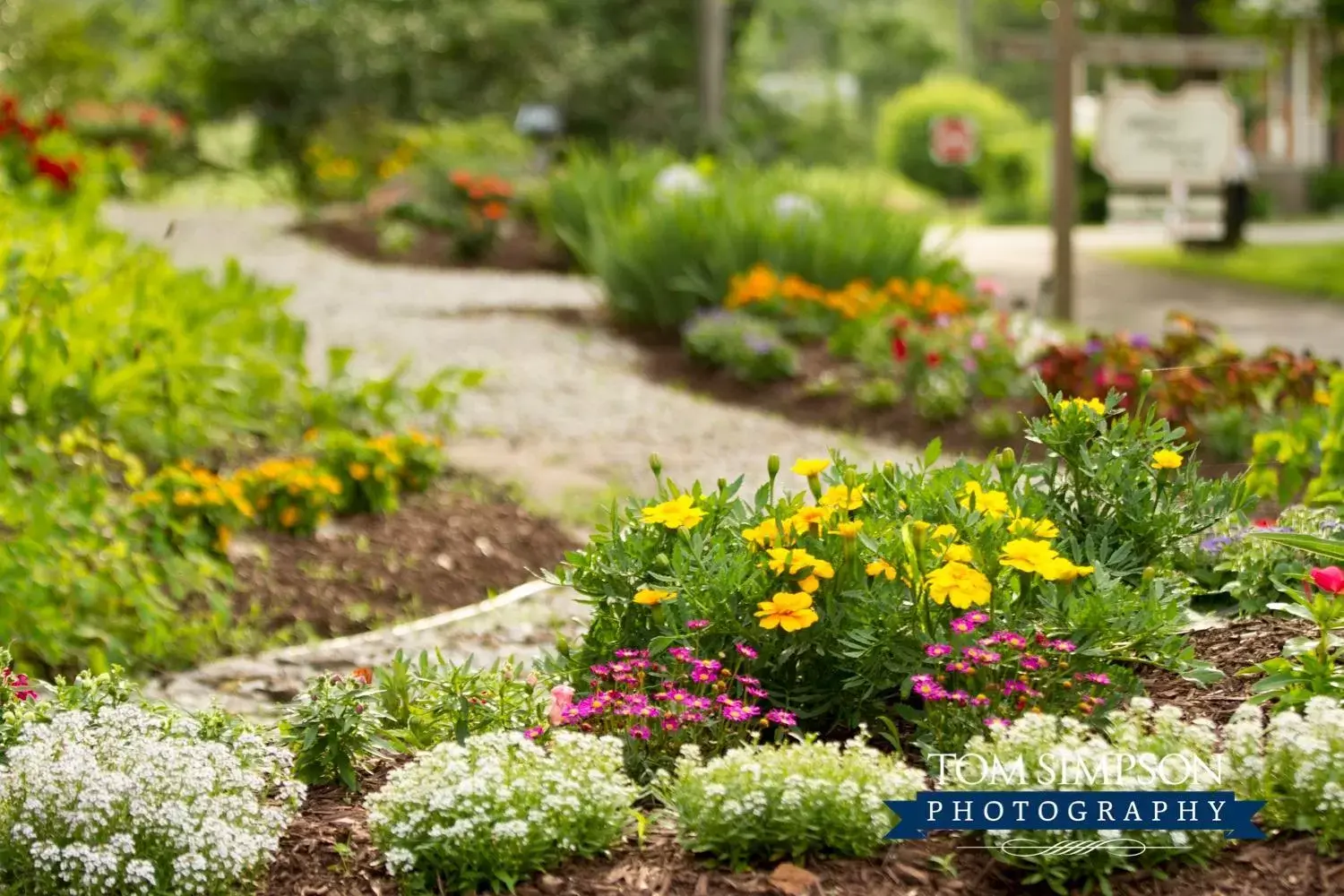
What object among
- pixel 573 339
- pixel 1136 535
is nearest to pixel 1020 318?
pixel 573 339

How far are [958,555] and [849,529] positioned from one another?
19cm

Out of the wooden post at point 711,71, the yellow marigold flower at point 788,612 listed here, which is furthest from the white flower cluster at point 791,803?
the wooden post at point 711,71

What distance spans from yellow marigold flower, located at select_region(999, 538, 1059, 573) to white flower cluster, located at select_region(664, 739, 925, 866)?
382 millimetres

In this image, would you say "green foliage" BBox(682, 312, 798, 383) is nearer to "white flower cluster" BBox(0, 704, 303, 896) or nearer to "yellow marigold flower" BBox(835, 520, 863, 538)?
"yellow marigold flower" BBox(835, 520, 863, 538)

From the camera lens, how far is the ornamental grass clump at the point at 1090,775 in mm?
2404

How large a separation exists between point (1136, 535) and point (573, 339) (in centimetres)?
673

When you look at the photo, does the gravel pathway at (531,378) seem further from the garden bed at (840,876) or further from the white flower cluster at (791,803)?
the white flower cluster at (791,803)

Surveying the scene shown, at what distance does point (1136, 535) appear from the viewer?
122 inches

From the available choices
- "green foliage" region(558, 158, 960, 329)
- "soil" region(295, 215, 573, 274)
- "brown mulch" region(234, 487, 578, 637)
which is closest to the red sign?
"soil" region(295, 215, 573, 274)

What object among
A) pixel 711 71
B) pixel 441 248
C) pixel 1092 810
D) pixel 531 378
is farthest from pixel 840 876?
pixel 711 71

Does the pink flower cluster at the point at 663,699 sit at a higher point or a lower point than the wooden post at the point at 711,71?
lower

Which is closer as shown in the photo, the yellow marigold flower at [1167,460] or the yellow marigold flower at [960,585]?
the yellow marigold flower at [960,585]

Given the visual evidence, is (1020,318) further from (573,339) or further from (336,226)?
(336,226)

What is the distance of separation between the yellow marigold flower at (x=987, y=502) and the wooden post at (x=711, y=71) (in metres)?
14.5
